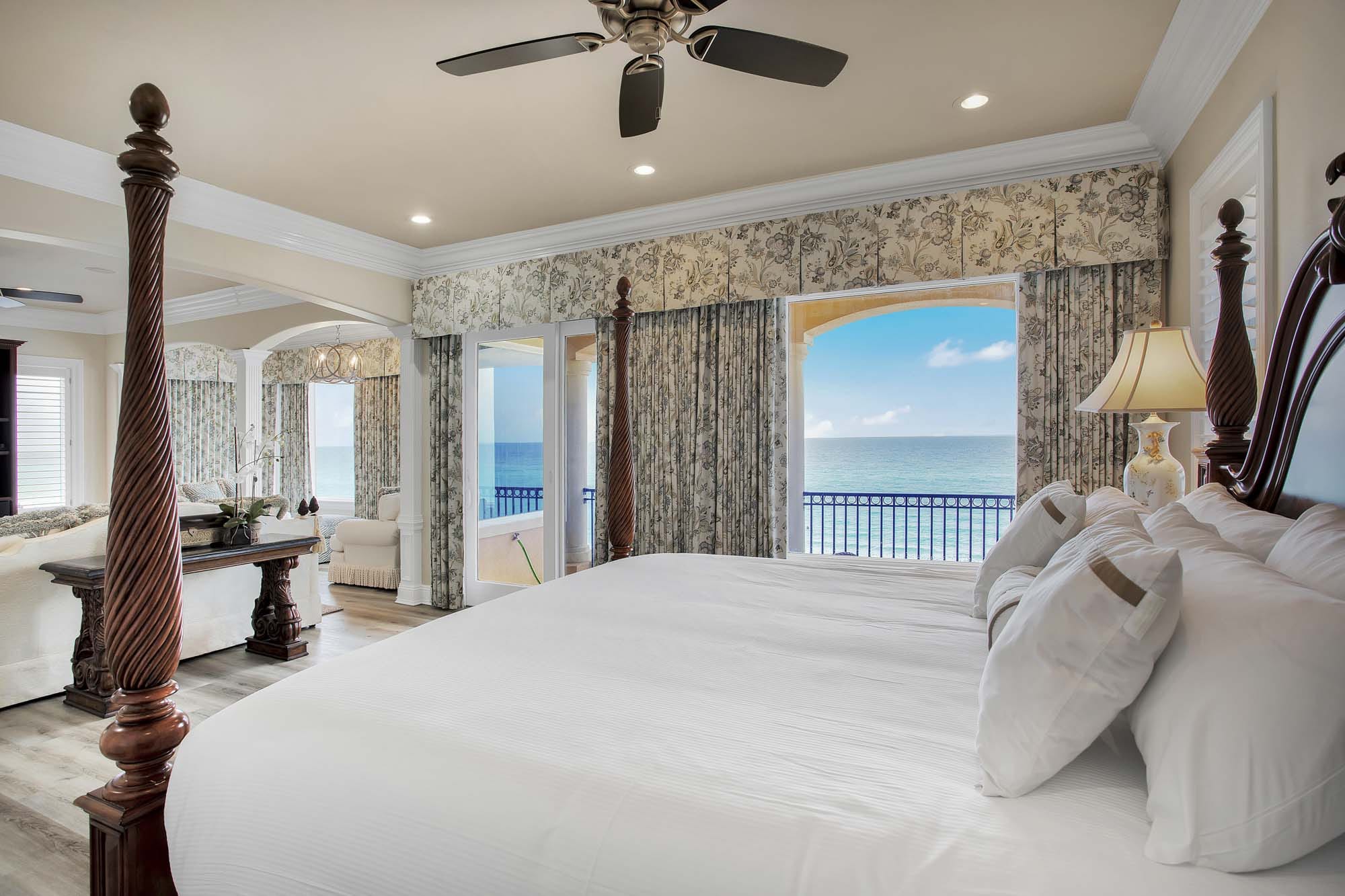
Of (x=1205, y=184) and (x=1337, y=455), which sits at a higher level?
(x=1205, y=184)

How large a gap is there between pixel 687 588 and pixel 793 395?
2.76 metres

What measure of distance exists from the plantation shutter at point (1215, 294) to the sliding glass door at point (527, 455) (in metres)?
3.43

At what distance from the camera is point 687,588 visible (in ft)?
7.40

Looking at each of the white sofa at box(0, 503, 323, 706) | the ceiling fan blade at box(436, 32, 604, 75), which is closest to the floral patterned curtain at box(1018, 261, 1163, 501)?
the ceiling fan blade at box(436, 32, 604, 75)

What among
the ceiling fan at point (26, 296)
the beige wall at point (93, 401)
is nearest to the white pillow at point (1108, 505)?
the ceiling fan at point (26, 296)

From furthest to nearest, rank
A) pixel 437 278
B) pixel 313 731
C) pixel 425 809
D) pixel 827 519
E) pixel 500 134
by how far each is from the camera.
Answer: pixel 827 519 < pixel 437 278 < pixel 500 134 < pixel 313 731 < pixel 425 809

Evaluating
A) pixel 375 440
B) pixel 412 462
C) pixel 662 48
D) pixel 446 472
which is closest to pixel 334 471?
pixel 375 440

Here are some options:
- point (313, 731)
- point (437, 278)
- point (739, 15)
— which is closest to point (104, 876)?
point (313, 731)

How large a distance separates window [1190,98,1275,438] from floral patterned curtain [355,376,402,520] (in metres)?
7.91

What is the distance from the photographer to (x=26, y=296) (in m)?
6.28

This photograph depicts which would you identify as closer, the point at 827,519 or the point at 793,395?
the point at 793,395

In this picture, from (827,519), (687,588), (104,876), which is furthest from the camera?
(827,519)

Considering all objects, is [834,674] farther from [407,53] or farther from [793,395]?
[793,395]

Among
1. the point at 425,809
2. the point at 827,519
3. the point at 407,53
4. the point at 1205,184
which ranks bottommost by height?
the point at 827,519
